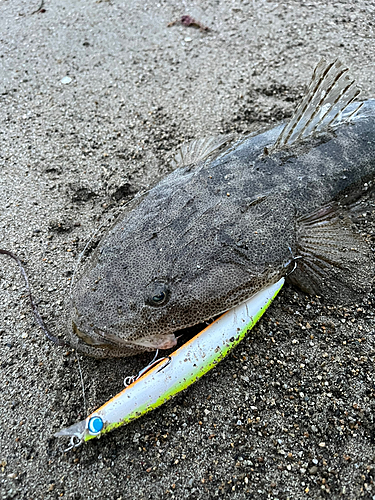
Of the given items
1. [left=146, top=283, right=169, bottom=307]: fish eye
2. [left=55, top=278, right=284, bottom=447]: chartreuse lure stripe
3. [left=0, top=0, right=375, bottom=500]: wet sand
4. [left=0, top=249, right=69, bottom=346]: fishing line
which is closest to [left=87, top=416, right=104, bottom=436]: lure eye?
[left=55, top=278, right=284, bottom=447]: chartreuse lure stripe

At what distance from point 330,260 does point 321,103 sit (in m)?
1.37

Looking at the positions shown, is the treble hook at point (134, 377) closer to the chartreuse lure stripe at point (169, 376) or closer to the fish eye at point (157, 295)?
the chartreuse lure stripe at point (169, 376)

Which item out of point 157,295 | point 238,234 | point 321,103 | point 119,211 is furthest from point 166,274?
point 321,103

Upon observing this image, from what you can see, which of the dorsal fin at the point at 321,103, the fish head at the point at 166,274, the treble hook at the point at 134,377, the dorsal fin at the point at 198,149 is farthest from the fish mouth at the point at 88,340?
the dorsal fin at the point at 321,103

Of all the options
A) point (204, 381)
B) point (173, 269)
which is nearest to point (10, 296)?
point (173, 269)

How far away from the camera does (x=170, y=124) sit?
430 centimetres

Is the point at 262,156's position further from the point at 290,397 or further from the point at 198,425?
the point at 198,425

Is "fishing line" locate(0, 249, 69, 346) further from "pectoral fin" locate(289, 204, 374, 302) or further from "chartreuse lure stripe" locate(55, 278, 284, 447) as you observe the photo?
"pectoral fin" locate(289, 204, 374, 302)

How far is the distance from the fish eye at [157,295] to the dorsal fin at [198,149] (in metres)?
1.43

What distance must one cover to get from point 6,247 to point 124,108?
2.10 meters

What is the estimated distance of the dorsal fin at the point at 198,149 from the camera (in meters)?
3.56

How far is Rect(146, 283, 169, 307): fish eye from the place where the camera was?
2398mm

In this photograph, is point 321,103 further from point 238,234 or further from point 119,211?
point 119,211

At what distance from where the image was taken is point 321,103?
3410 mm
